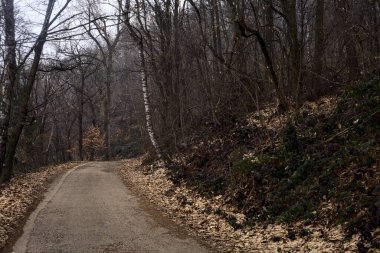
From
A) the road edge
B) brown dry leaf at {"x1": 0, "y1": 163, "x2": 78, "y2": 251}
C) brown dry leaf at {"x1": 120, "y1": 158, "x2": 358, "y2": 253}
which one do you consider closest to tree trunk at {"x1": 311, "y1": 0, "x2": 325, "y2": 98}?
brown dry leaf at {"x1": 120, "y1": 158, "x2": 358, "y2": 253}

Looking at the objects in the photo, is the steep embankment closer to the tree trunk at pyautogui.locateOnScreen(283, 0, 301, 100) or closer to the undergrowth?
the undergrowth

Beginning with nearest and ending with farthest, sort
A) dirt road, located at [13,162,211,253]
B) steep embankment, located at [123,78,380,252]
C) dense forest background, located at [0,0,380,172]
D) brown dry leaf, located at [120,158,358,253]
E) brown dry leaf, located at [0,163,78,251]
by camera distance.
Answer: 1. brown dry leaf, located at [120,158,358,253]
2. steep embankment, located at [123,78,380,252]
3. dirt road, located at [13,162,211,253]
4. brown dry leaf, located at [0,163,78,251]
5. dense forest background, located at [0,0,380,172]

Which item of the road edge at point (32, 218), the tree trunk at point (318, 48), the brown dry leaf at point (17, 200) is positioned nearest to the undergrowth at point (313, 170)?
the tree trunk at point (318, 48)

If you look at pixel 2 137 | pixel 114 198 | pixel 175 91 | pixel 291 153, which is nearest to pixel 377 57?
pixel 291 153

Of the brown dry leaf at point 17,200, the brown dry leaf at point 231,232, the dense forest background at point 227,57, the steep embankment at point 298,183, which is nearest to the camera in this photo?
the brown dry leaf at point 231,232

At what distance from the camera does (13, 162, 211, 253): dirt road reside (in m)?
8.15

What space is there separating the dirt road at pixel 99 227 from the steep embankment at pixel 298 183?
0.87 m

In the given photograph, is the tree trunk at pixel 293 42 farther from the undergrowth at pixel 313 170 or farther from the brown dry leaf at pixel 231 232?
the brown dry leaf at pixel 231 232

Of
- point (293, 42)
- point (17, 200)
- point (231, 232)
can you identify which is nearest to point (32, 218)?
point (17, 200)

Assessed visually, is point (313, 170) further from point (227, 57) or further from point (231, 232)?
point (227, 57)

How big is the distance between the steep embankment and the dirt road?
0.87m

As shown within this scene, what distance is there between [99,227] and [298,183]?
4475 millimetres

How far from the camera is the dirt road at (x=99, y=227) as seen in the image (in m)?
8.15

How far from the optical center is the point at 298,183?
1006 cm
